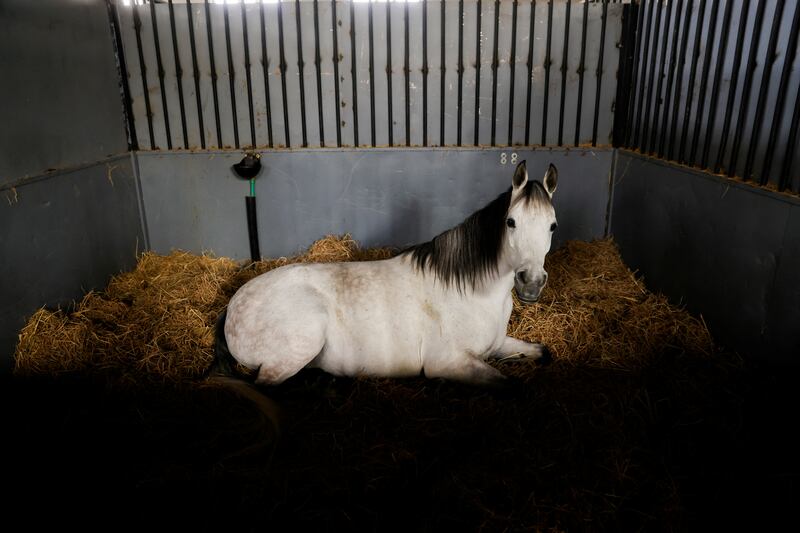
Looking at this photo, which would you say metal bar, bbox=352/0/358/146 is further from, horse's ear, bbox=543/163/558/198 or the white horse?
horse's ear, bbox=543/163/558/198

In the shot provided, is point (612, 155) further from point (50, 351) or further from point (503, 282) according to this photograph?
point (50, 351)

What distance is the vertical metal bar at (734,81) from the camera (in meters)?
2.73

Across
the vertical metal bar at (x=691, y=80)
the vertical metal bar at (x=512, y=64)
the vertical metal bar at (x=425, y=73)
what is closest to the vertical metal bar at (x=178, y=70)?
the vertical metal bar at (x=425, y=73)

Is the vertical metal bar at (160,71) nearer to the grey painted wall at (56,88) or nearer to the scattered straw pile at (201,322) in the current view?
the grey painted wall at (56,88)

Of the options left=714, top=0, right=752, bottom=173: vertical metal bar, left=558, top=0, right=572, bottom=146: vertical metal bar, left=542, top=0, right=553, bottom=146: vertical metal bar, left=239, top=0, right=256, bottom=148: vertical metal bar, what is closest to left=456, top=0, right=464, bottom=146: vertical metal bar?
left=542, top=0, right=553, bottom=146: vertical metal bar

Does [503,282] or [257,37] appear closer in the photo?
[503,282]

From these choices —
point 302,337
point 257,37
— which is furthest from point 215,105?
point 302,337

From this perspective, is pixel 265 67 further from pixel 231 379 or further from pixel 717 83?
pixel 717 83

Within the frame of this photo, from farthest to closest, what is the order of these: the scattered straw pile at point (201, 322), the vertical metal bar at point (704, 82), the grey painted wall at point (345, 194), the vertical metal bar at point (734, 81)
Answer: the grey painted wall at point (345, 194), the vertical metal bar at point (704, 82), the scattered straw pile at point (201, 322), the vertical metal bar at point (734, 81)

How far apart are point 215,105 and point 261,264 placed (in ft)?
4.51

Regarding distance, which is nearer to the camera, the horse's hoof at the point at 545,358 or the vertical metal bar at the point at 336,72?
the horse's hoof at the point at 545,358

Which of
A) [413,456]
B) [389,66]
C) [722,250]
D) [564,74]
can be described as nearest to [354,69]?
[389,66]

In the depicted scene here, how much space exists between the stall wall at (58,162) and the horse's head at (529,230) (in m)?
2.71

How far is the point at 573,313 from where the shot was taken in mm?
3355
